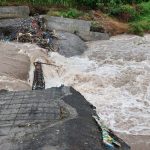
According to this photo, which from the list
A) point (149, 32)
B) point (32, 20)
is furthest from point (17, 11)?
point (149, 32)

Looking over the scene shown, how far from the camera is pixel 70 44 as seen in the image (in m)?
13.6

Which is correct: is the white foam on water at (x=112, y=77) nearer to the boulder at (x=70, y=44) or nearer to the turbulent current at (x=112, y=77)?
the turbulent current at (x=112, y=77)

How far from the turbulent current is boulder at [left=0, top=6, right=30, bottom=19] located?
303 centimetres

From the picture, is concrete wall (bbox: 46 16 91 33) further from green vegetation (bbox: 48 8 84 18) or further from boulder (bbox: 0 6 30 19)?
boulder (bbox: 0 6 30 19)

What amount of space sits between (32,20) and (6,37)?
1.22m

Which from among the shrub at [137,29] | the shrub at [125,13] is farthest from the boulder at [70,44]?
the shrub at [125,13]

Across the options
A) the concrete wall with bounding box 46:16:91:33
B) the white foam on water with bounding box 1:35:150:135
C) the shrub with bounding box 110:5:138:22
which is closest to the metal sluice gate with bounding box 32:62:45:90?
the white foam on water with bounding box 1:35:150:135

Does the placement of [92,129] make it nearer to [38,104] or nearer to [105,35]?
[38,104]

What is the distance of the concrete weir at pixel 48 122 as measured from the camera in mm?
5102

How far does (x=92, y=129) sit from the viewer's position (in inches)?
222

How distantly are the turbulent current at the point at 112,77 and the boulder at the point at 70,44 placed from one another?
24 centimetres

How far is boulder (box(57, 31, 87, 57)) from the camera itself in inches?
515

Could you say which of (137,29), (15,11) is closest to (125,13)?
(137,29)

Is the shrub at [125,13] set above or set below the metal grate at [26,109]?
below
